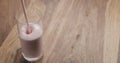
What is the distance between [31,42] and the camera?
858 millimetres

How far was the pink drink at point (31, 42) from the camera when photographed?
0.86 metres

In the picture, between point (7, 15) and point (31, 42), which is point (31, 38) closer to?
point (31, 42)

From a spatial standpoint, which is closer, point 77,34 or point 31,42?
point 31,42

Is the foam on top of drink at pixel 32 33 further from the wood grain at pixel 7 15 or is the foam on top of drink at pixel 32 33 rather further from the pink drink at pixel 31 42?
the wood grain at pixel 7 15

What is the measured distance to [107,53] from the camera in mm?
911

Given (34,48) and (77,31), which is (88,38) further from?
(34,48)

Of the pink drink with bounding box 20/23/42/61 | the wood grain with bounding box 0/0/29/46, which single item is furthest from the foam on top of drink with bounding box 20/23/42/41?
the wood grain with bounding box 0/0/29/46

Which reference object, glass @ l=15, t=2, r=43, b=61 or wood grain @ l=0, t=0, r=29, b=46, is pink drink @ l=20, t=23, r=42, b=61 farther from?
wood grain @ l=0, t=0, r=29, b=46

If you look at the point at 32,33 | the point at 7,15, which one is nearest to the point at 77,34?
the point at 32,33

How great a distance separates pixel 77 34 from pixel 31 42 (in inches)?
8.0

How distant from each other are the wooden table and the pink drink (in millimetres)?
27

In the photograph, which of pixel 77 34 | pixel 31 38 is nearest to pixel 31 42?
pixel 31 38

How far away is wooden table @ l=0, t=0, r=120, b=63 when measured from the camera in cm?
90

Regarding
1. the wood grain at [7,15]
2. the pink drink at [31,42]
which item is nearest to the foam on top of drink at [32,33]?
the pink drink at [31,42]
